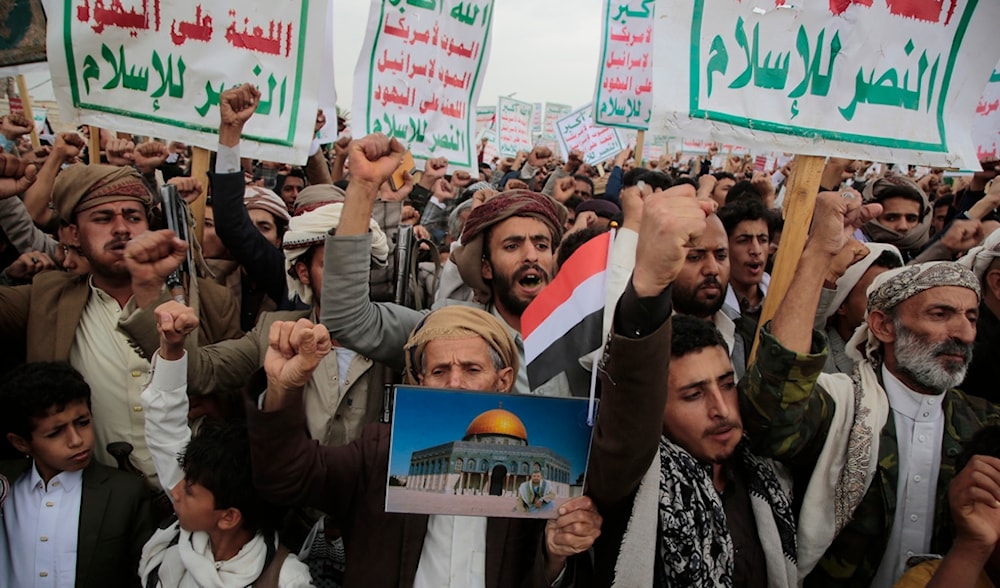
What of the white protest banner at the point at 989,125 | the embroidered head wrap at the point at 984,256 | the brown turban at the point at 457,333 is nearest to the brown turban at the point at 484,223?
the brown turban at the point at 457,333

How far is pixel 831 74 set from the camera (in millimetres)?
2547

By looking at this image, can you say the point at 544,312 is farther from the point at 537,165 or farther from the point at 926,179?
the point at 926,179

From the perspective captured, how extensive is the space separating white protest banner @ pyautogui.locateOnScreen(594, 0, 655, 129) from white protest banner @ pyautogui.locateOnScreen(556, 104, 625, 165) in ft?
10.9

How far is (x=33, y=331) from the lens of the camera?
2.33m

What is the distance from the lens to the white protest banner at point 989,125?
5082 mm

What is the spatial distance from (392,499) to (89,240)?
176cm

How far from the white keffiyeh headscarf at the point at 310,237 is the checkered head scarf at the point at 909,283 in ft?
6.23

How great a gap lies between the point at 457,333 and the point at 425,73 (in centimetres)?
291

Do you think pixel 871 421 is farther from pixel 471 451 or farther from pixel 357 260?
pixel 357 260

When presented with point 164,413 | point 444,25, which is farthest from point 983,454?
point 444,25

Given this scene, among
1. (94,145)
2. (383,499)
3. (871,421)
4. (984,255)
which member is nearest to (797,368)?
(871,421)

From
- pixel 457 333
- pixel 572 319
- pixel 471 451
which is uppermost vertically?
pixel 572 319

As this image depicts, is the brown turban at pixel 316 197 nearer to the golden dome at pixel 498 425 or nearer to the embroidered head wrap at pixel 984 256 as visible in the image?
the golden dome at pixel 498 425

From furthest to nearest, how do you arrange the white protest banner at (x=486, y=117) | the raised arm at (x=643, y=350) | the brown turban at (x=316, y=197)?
the white protest banner at (x=486, y=117), the brown turban at (x=316, y=197), the raised arm at (x=643, y=350)
